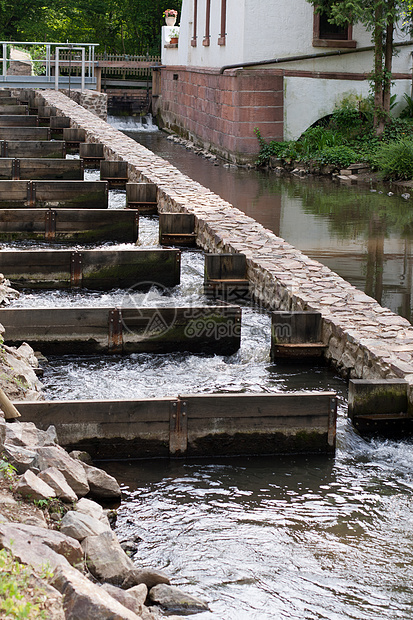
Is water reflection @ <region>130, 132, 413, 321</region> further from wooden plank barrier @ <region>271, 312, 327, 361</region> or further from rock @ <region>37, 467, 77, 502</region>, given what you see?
rock @ <region>37, 467, 77, 502</region>

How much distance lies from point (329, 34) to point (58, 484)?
69.8 ft

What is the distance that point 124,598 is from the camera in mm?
4297

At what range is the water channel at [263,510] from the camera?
5023mm

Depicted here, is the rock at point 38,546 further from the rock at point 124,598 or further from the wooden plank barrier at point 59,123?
the wooden plank barrier at point 59,123

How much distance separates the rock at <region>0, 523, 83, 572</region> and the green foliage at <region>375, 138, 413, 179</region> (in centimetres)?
1704

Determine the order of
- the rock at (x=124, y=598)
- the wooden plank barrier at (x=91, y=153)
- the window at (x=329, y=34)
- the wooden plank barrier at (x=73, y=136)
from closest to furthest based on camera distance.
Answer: the rock at (x=124, y=598) → the wooden plank barrier at (x=91, y=153) → the wooden plank barrier at (x=73, y=136) → the window at (x=329, y=34)

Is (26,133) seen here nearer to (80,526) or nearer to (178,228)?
(178,228)

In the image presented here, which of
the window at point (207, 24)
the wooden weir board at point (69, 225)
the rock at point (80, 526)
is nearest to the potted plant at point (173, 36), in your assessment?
the window at point (207, 24)

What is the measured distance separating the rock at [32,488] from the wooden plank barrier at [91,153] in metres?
14.9

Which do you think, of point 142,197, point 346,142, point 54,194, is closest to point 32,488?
point 54,194

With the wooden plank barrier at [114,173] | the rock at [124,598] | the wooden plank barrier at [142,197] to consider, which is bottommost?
the rock at [124,598]

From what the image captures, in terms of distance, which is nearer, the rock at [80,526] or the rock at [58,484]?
the rock at [80,526]

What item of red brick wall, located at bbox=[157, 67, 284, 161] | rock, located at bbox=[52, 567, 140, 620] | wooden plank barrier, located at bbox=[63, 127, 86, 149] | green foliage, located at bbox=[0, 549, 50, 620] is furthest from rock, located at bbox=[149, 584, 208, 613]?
red brick wall, located at bbox=[157, 67, 284, 161]

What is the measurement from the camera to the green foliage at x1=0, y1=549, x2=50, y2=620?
3402mm
